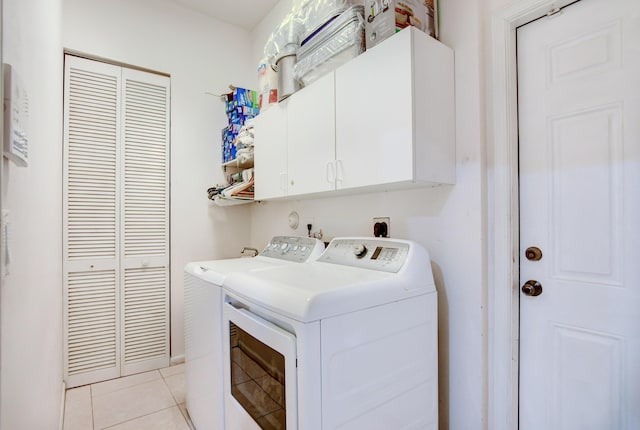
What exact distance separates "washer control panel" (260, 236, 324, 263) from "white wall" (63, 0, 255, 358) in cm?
107

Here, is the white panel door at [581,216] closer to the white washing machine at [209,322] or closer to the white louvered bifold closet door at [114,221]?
the white washing machine at [209,322]

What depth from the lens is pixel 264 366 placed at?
1315mm

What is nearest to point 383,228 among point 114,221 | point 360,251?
point 360,251

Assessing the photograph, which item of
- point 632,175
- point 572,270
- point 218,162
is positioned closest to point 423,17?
point 632,175

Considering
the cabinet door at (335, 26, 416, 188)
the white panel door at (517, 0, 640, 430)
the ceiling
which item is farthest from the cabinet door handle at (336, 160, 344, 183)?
the ceiling

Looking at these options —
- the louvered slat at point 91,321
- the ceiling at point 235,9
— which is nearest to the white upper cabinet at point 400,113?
the ceiling at point 235,9

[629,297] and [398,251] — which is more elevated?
[398,251]

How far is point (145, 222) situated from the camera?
2758 millimetres

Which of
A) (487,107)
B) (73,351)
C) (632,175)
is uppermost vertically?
(487,107)

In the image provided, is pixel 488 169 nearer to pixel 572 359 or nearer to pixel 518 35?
pixel 518 35

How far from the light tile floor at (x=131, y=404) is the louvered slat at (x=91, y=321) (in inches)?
7.4

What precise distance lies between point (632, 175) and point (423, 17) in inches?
41.8

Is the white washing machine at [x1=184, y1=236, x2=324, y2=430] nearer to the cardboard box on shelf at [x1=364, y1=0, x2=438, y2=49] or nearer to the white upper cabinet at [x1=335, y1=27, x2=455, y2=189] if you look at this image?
the white upper cabinet at [x1=335, y1=27, x2=455, y2=189]

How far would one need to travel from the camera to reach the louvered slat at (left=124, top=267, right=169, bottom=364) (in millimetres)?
2678
